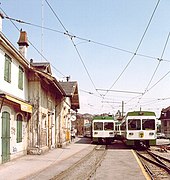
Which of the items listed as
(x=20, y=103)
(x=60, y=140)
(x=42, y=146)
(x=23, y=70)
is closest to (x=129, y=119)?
(x=60, y=140)

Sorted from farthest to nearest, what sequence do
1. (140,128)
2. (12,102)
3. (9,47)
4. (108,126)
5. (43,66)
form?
(108,126)
(140,128)
(43,66)
(12,102)
(9,47)

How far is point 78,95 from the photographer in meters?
41.0

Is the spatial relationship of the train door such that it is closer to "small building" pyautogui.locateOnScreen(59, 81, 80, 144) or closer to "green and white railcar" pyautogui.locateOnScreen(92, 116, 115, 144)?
"small building" pyautogui.locateOnScreen(59, 81, 80, 144)

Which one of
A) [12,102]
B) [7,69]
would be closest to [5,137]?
[12,102]

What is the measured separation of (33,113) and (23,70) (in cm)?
270

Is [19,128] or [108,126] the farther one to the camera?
[108,126]

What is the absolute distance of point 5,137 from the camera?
16375mm

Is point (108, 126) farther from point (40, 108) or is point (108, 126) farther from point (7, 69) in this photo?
point (7, 69)

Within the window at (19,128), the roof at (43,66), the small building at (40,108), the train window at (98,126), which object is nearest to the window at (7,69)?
the window at (19,128)

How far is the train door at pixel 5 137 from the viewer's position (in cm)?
1606

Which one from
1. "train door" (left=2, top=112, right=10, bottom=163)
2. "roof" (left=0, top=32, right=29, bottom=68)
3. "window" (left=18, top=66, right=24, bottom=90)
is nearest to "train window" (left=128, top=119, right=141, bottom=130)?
"window" (left=18, top=66, right=24, bottom=90)

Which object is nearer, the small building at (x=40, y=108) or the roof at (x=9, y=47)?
the roof at (x=9, y=47)

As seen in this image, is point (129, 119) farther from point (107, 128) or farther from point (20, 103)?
point (20, 103)

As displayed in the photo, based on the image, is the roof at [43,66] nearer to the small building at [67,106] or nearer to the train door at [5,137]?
the small building at [67,106]
